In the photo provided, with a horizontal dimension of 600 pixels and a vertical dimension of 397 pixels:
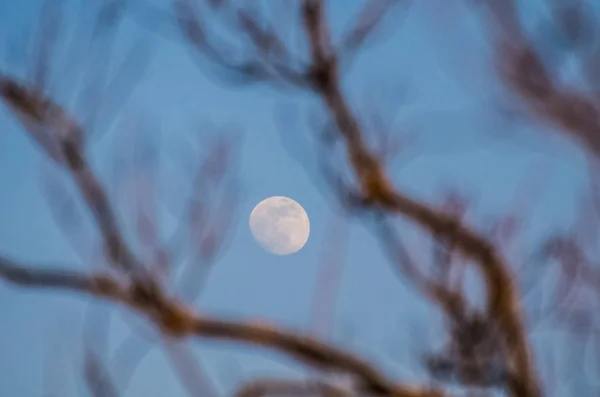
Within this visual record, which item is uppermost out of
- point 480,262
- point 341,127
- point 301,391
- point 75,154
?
point 341,127

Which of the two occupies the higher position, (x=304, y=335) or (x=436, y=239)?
(x=436, y=239)

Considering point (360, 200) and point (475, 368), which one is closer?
point (475, 368)

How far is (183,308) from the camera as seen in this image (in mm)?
2477

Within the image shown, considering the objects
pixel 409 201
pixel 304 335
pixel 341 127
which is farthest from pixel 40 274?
pixel 409 201

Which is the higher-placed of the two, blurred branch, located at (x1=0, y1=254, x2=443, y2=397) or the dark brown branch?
the dark brown branch

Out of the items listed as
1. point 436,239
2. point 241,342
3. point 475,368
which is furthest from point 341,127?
point 475,368

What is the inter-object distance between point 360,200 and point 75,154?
1.37 meters

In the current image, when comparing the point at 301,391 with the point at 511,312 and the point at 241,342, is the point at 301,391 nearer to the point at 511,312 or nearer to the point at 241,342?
the point at 241,342

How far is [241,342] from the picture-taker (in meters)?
2.68

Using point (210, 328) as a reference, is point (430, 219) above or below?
above

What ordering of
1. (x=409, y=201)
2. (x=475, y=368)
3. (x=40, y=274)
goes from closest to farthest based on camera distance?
(x=40, y=274) < (x=475, y=368) < (x=409, y=201)

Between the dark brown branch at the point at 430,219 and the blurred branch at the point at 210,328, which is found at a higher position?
the dark brown branch at the point at 430,219

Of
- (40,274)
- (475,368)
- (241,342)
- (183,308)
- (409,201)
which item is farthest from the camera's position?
(409,201)

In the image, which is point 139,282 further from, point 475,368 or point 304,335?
point 475,368
